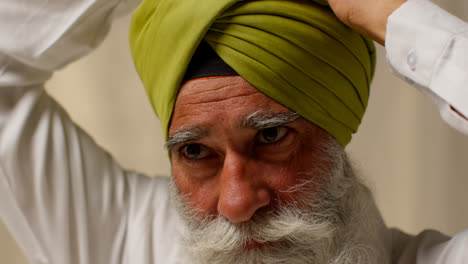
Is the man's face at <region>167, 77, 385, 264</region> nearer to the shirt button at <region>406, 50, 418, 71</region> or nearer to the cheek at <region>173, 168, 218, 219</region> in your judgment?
the cheek at <region>173, 168, 218, 219</region>

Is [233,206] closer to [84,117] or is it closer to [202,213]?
[202,213]

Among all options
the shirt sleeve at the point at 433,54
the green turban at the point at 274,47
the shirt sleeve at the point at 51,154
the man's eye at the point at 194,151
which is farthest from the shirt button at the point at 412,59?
the shirt sleeve at the point at 51,154

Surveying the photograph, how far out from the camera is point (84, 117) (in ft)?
7.44

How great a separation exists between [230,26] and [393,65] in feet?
1.23

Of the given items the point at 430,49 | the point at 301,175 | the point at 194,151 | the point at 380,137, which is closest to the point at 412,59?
the point at 430,49

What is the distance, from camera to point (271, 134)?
111 centimetres

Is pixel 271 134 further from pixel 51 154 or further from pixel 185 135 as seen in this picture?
pixel 51 154

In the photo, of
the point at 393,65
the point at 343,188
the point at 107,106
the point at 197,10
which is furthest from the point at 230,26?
the point at 107,106

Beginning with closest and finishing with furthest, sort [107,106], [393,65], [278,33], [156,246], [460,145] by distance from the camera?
[393,65]
[278,33]
[156,246]
[460,145]
[107,106]

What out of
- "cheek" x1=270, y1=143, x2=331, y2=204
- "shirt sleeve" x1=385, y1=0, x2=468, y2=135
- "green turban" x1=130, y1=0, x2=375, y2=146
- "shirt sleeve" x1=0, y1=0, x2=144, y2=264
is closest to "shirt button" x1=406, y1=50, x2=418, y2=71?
"shirt sleeve" x1=385, y1=0, x2=468, y2=135

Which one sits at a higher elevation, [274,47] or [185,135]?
[274,47]

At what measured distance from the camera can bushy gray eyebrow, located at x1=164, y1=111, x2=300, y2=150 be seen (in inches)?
41.7

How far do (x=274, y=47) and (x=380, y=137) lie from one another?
50.0 inches

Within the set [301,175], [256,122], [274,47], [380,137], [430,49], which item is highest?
[430,49]
